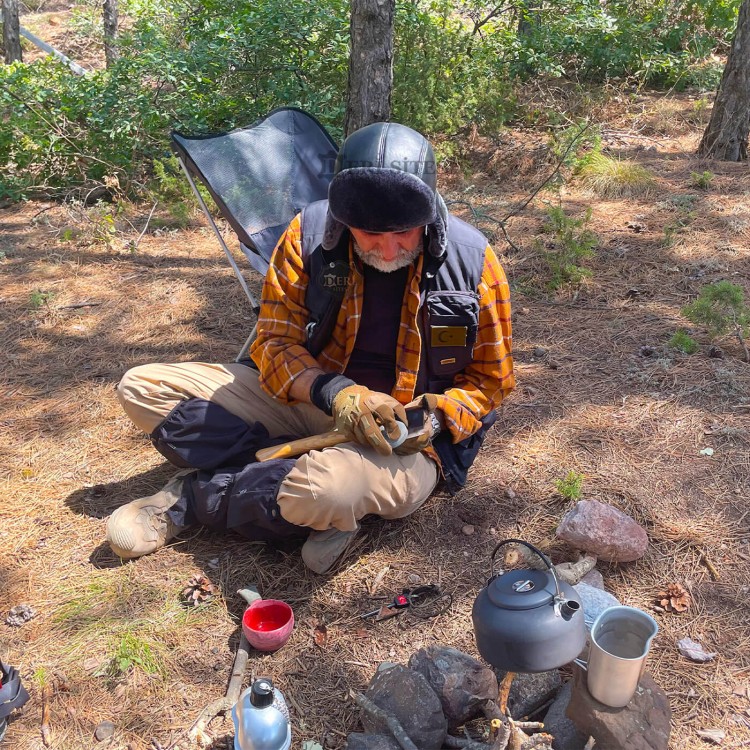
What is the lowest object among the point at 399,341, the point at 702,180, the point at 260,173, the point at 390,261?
the point at 702,180

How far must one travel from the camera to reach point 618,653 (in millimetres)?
1850

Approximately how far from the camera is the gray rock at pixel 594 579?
7.66 feet

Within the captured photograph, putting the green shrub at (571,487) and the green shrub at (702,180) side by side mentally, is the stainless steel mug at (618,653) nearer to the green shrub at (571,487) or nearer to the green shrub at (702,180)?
the green shrub at (571,487)

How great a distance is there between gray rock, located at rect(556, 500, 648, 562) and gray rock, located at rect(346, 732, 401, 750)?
0.96m

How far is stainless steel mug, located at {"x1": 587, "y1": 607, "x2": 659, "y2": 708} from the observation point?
1678 millimetres

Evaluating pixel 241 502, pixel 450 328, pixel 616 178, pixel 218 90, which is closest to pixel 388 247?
pixel 450 328

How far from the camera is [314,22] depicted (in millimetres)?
6234

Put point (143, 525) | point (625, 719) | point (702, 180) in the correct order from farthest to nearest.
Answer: point (702, 180) → point (143, 525) → point (625, 719)

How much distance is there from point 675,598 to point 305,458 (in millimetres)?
1322

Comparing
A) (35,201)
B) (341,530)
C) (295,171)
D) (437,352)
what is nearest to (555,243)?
(295,171)

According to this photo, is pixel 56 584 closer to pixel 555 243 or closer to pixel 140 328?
pixel 140 328

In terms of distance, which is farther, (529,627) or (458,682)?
(458,682)

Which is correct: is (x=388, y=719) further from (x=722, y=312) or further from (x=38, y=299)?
(x=38, y=299)

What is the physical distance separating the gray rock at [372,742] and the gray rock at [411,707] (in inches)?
1.7
